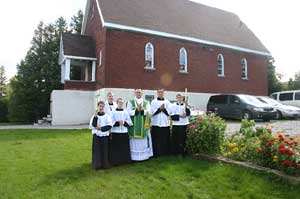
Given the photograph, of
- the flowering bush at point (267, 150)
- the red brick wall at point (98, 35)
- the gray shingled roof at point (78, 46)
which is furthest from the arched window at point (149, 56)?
the flowering bush at point (267, 150)

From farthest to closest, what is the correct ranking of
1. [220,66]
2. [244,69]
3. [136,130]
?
[244,69] → [220,66] → [136,130]

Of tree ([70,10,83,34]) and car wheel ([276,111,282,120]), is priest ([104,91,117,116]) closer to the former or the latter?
car wheel ([276,111,282,120])

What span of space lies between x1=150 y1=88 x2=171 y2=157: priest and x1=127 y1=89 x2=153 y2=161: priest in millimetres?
233

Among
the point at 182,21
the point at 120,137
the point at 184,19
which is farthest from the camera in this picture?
the point at 184,19

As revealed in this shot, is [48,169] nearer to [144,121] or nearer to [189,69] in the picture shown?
[144,121]

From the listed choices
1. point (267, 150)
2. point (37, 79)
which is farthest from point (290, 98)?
point (37, 79)

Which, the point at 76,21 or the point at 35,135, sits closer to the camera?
the point at 35,135

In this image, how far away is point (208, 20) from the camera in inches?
1071

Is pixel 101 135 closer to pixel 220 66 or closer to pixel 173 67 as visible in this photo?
pixel 173 67

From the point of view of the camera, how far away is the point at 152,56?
21469 millimetres

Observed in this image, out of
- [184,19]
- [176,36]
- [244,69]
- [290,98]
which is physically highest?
[184,19]

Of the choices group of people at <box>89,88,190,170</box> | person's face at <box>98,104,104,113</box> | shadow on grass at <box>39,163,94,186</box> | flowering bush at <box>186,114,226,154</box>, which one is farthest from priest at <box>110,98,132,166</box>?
flowering bush at <box>186,114,226,154</box>

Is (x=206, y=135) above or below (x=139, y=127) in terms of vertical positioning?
below

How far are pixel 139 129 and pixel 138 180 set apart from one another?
176cm
